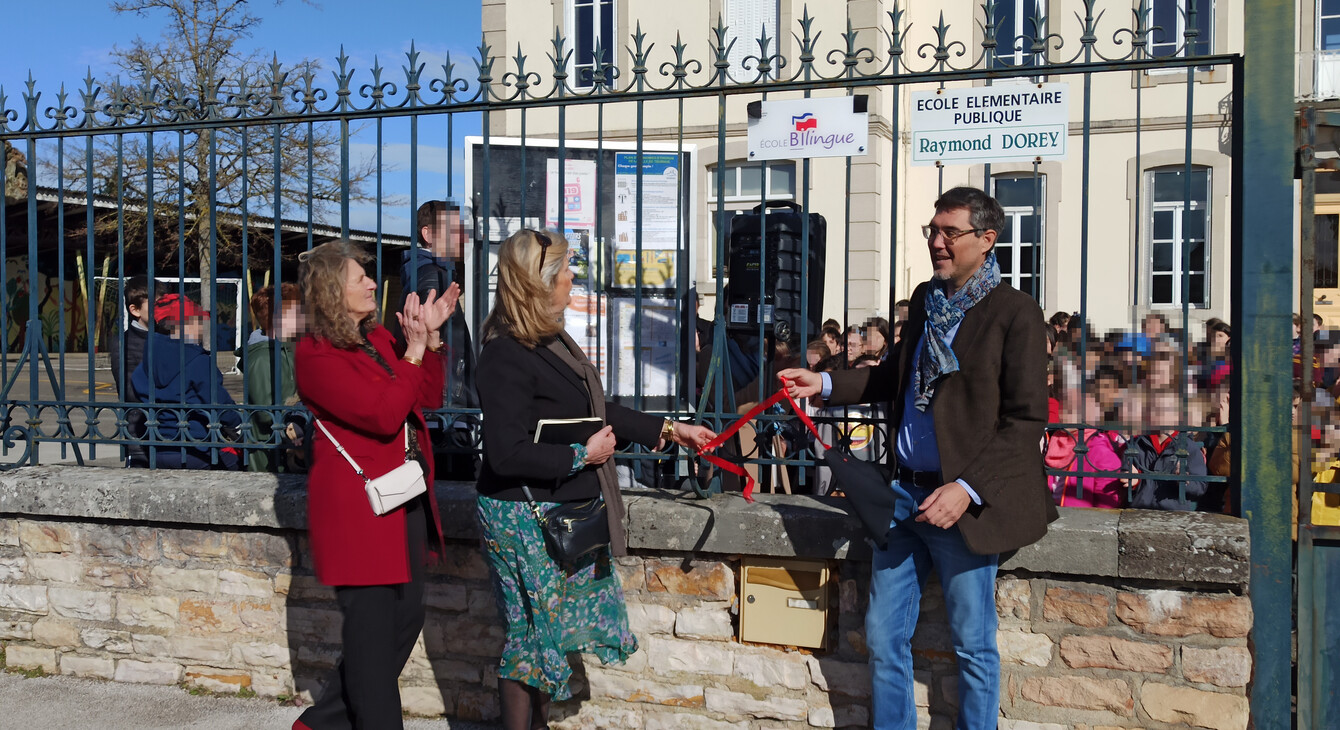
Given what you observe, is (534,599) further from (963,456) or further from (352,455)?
(963,456)

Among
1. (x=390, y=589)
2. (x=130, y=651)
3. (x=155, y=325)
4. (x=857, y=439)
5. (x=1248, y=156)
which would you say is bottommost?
(x=130, y=651)

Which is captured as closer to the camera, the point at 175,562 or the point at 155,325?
the point at 175,562

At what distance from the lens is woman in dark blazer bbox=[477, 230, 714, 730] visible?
3.43 meters

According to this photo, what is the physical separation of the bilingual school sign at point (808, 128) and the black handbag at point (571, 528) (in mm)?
1514

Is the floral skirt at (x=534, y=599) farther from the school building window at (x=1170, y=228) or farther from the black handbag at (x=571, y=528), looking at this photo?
the school building window at (x=1170, y=228)

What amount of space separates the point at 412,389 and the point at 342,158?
1.62 metres

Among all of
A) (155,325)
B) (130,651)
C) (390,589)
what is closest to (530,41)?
(155,325)

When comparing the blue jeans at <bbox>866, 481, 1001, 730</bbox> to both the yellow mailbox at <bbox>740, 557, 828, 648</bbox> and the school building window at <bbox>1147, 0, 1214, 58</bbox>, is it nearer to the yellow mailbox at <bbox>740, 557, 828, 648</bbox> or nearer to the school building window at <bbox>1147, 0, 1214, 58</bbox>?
the yellow mailbox at <bbox>740, 557, 828, 648</bbox>

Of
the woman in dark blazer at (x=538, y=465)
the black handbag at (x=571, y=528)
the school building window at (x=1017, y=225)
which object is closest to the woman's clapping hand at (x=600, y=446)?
the woman in dark blazer at (x=538, y=465)

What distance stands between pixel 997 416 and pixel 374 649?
6.71 feet

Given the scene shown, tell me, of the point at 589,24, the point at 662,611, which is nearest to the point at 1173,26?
the point at 589,24

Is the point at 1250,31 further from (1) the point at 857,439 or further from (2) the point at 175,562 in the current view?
(2) the point at 175,562

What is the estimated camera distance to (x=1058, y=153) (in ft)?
12.7

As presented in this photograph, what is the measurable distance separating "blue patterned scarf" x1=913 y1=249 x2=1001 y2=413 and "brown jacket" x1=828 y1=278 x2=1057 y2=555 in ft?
0.09
